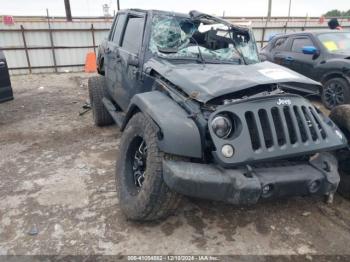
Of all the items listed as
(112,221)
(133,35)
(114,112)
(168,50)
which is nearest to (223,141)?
(112,221)

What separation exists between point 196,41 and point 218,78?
1.22 m

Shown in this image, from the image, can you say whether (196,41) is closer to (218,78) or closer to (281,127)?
(218,78)

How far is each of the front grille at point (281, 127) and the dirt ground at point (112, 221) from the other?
0.86m

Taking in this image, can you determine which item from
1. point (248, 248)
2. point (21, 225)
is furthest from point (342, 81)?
point (21, 225)

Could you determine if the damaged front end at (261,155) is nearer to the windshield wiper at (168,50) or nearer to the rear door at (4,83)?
the windshield wiper at (168,50)

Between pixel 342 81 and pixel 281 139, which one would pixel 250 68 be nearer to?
pixel 281 139


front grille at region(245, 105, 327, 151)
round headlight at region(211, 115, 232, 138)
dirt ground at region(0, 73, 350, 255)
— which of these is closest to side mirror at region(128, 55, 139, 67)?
dirt ground at region(0, 73, 350, 255)

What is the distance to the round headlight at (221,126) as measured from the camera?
8.38ft

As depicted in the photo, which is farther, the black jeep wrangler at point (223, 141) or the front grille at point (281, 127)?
the front grille at point (281, 127)

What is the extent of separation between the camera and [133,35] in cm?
443

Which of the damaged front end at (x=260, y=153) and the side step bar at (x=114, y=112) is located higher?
the damaged front end at (x=260, y=153)

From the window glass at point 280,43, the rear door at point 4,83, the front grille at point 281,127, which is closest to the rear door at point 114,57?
the rear door at point 4,83

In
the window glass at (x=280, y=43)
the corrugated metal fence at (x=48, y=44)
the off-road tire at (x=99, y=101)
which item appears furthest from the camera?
the corrugated metal fence at (x=48, y=44)

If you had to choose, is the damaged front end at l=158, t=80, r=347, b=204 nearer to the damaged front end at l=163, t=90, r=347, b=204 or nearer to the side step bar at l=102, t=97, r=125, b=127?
the damaged front end at l=163, t=90, r=347, b=204
